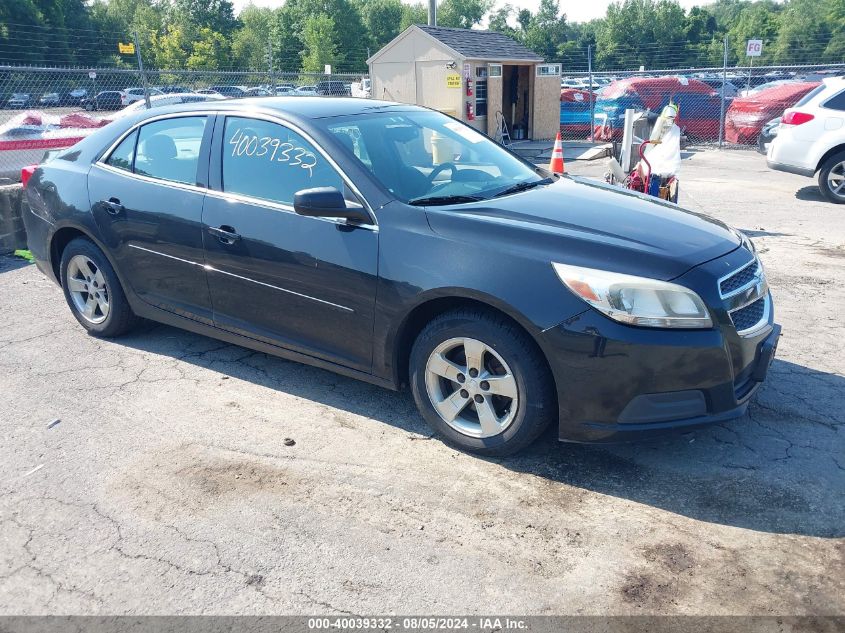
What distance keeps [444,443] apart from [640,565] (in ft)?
4.00

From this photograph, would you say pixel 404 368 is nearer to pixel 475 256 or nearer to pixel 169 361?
pixel 475 256

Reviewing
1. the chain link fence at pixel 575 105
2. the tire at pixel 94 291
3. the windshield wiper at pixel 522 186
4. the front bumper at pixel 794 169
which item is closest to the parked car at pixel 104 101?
the chain link fence at pixel 575 105

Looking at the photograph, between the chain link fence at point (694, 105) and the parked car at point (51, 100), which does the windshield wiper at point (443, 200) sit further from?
the parked car at point (51, 100)

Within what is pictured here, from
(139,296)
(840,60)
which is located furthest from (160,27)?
(139,296)

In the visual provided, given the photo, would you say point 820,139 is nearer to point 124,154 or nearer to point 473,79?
point 473,79

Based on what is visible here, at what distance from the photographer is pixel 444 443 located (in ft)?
12.3

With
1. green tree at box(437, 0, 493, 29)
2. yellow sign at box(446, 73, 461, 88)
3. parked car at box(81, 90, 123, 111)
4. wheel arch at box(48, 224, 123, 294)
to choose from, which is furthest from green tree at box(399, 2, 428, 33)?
wheel arch at box(48, 224, 123, 294)

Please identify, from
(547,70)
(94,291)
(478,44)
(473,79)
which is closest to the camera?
(94,291)

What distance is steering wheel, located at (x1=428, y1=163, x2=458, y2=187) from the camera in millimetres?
4039

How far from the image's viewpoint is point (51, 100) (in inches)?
671

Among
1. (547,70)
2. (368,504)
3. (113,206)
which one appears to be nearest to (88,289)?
(113,206)

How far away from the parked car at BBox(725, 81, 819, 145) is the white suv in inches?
253

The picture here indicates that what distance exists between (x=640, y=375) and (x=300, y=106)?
254cm

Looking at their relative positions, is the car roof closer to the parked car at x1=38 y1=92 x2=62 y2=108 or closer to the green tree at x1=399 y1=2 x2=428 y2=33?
the parked car at x1=38 y1=92 x2=62 y2=108
